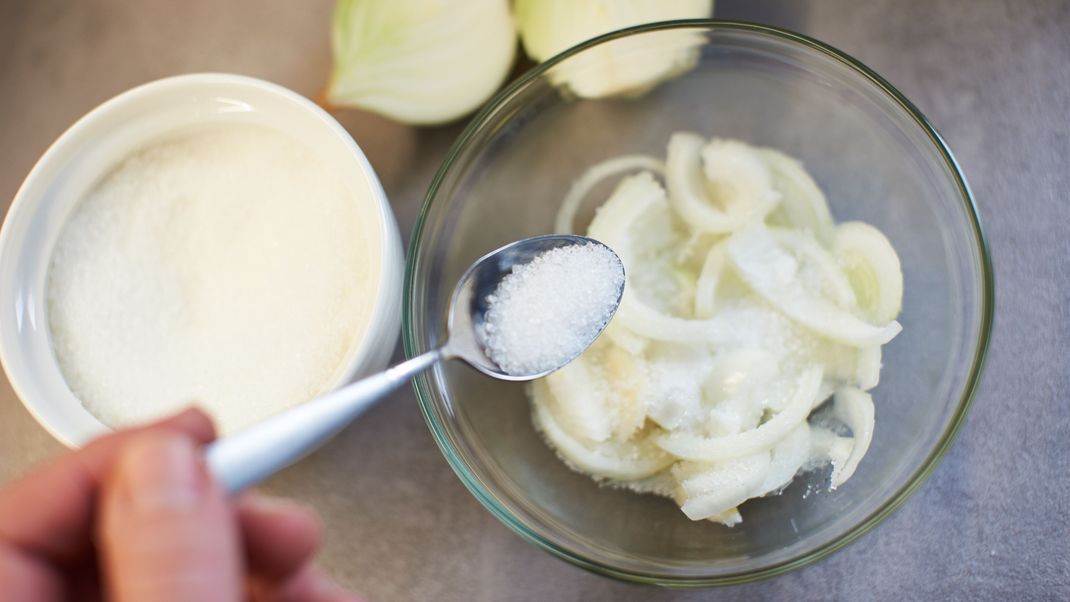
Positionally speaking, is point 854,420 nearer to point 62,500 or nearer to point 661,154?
point 661,154

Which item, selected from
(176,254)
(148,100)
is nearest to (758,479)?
(176,254)

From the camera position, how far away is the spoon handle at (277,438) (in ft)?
1.96

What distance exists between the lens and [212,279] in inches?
42.9

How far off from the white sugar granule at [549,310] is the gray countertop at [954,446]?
0.27 m

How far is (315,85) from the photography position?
1283 mm

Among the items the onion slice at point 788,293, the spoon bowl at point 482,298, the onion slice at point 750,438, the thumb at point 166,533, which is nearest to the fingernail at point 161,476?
the thumb at point 166,533

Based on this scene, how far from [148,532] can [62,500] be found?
16 centimetres

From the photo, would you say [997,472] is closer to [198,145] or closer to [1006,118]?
[1006,118]

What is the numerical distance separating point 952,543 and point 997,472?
0.12 m

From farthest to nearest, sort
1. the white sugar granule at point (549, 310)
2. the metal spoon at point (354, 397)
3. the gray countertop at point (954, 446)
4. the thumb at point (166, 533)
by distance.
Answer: the gray countertop at point (954, 446), the white sugar granule at point (549, 310), the metal spoon at point (354, 397), the thumb at point (166, 533)

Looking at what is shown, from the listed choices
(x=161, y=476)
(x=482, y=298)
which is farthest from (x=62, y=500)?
(x=482, y=298)

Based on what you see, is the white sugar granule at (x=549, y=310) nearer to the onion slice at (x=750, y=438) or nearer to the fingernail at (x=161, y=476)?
the onion slice at (x=750, y=438)

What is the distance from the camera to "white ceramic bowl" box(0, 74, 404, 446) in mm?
1018

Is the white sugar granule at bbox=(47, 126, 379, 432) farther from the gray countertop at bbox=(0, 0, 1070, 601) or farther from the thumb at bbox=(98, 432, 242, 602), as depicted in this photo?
the thumb at bbox=(98, 432, 242, 602)
